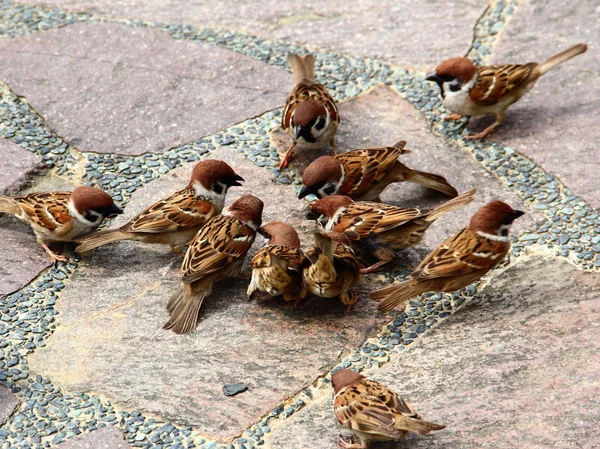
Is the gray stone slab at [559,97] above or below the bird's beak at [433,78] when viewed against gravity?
below

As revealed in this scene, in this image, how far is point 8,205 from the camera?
485 centimetres

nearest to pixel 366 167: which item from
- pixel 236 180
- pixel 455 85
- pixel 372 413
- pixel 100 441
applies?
pixel 236 180

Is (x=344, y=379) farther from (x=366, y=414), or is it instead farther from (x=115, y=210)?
(x=115, y=210)

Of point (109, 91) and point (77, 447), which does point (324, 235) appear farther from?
point (109, 91)

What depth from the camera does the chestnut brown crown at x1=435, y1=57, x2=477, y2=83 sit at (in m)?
5.53

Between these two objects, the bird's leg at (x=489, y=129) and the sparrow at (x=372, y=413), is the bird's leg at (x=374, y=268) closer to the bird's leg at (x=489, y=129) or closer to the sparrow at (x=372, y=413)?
the sparrow at (x=372, y=413)

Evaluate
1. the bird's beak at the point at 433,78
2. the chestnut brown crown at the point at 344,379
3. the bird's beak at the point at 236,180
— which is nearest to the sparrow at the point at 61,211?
the bird's beak at the point at 236,180

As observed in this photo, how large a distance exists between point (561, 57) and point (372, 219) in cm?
200

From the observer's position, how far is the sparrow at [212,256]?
4284 millimetres

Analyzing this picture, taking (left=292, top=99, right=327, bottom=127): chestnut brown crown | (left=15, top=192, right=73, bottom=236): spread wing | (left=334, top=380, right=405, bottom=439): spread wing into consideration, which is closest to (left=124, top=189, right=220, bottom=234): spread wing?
(left=15, top=192, right=73, bottom=236): spread wing

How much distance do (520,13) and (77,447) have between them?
14.7ft

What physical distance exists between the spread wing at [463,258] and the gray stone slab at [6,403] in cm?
199

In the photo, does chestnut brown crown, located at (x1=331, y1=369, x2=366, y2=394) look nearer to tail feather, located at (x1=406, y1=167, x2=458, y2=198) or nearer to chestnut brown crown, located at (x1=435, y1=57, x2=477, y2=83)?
tail feather, located at (x1=406, y1=167, x2=458, y2=198)

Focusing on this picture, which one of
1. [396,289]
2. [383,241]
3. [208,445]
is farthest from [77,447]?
[383,241]
